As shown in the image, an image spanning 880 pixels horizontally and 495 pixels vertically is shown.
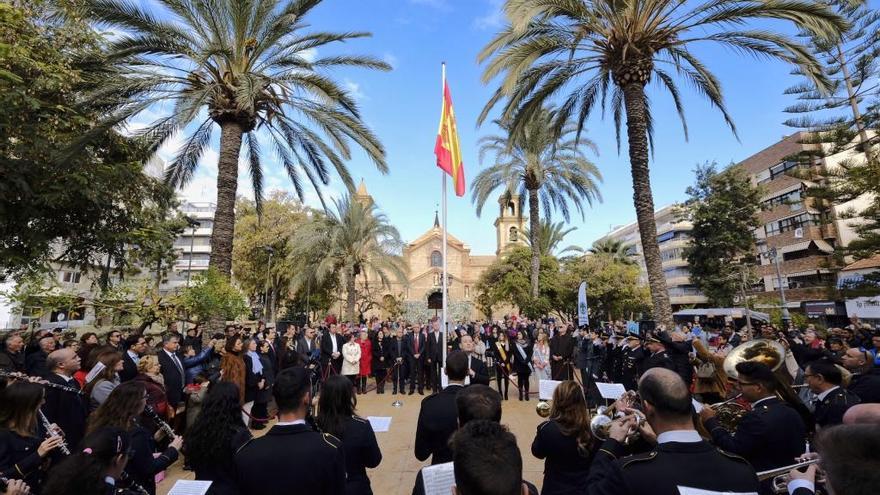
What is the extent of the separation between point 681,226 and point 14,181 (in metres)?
57.9

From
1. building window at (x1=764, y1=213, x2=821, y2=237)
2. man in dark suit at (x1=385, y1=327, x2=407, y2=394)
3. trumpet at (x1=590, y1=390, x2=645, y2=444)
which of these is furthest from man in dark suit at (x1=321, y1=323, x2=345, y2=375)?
building window at (x1=764, y1=213, x2=821, y2=237)

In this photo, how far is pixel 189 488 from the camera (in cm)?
244

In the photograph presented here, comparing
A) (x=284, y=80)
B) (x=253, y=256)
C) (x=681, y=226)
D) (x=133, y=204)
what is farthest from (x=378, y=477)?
(x=681, y=226)

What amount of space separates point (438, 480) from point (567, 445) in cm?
109

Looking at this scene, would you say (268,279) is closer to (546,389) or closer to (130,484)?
(546,389)

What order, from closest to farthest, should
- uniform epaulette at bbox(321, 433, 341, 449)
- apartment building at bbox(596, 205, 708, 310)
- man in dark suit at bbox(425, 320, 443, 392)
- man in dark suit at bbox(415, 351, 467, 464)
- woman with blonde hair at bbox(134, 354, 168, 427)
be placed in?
1. uniform epaulette at bbox(321, 433, 341, 449)
2. man in dark suit at bbox(415, 351, 467, 464)
3. woman with blonde hair at bbox(134, 354, 168, 427)
4. man in dark suit at bbox(425, 320, 443, 392)
5. apartment building at bbox(596, 205, 708, 310)

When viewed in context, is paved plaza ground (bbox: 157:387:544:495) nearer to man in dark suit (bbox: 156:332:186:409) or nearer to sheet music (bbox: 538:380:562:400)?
man in dark suit (bbox: 156:332:186:409)

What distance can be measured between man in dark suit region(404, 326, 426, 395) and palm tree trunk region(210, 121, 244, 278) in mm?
4903

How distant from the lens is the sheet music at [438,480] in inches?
82.4

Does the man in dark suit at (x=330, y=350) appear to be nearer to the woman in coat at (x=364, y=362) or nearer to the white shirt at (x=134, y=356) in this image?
the woman in coat at (x=364, y=362)

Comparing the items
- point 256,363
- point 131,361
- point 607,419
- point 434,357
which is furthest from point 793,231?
point 131,361

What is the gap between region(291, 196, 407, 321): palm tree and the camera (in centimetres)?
2433

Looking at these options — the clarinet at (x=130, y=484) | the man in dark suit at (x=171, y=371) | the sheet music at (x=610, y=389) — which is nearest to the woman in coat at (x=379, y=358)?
the man in dark suit at (x=171, y=371)

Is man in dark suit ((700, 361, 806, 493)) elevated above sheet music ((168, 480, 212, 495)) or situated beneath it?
elevated above
